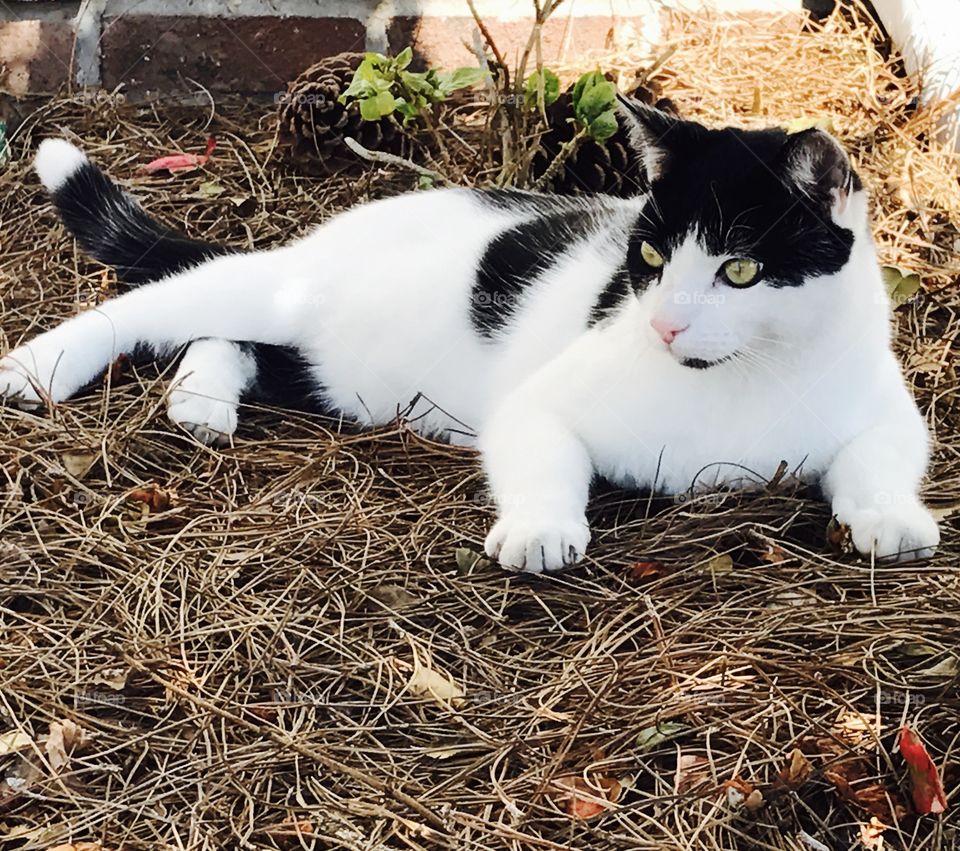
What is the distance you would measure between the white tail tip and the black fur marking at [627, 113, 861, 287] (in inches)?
52.4

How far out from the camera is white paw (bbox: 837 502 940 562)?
1.77m

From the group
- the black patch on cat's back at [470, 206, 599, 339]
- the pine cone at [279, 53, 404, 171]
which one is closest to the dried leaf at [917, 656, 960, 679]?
the black patch on cat's back at [470, 206, 599, 339]

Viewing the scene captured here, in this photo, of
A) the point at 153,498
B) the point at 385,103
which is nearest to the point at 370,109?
the point at 385,103

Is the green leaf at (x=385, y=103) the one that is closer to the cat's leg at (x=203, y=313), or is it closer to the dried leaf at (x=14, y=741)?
the cat's leg at (x=203, y=313)

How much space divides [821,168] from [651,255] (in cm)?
29

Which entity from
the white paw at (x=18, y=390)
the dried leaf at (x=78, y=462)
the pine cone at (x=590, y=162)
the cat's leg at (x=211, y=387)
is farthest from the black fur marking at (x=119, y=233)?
the pine cone at (x=590, y=162)

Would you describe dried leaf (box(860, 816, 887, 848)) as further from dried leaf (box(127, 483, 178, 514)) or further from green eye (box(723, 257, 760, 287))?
dried leaf (box(127, 483, 178, 514))

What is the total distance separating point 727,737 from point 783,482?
1.77ft

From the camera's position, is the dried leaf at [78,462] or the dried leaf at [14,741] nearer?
the dried leaf at [14,741]

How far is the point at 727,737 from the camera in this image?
1515 mm

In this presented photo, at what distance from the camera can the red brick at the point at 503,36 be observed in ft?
10.00

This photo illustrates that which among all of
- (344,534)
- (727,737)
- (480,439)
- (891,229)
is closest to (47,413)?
(344,534)

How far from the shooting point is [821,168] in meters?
1.64

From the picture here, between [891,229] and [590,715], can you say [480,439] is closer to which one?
[590,715]
